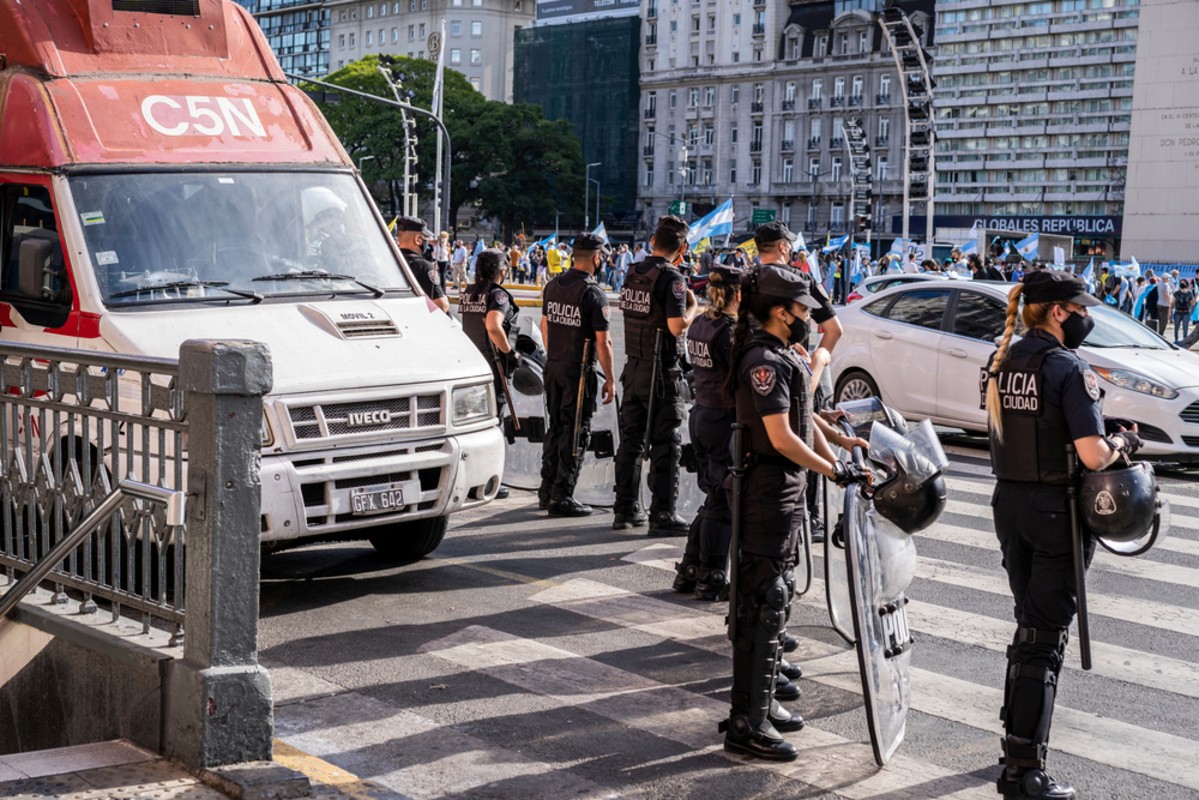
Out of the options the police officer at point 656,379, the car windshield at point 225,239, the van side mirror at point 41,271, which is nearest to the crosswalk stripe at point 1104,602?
the police officer at point 656,379

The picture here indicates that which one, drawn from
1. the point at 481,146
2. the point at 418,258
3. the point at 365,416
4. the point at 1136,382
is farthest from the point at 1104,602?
the point at 481,146

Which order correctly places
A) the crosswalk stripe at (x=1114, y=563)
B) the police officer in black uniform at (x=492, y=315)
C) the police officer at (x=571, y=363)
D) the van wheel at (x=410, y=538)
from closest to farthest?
1. the van wheel at (x=410, y=538)
2. the crosswalk stripe at (x=1114, y=563)
3. the police officer at (x=571, y=363)
4. the police officer in black uniform at (x=492, y=315)

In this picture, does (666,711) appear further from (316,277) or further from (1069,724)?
(316,277)

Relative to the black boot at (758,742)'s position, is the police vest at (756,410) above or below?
above

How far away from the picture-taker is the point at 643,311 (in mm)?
9305

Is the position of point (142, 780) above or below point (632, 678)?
above

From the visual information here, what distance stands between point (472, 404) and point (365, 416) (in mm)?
741

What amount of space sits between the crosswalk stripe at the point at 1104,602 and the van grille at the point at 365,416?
3097mm

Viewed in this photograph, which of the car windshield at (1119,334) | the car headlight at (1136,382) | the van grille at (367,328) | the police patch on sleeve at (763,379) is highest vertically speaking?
the police patch on sleeve at (763,379)

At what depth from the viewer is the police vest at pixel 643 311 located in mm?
9227

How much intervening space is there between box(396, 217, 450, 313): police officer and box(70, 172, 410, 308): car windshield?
2.35 metres

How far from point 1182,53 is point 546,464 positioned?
55079 millimetres

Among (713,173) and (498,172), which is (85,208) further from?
(713,173)

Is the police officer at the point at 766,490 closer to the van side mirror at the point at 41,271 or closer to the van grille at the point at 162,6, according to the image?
the van side mirror at the point at 41,271
